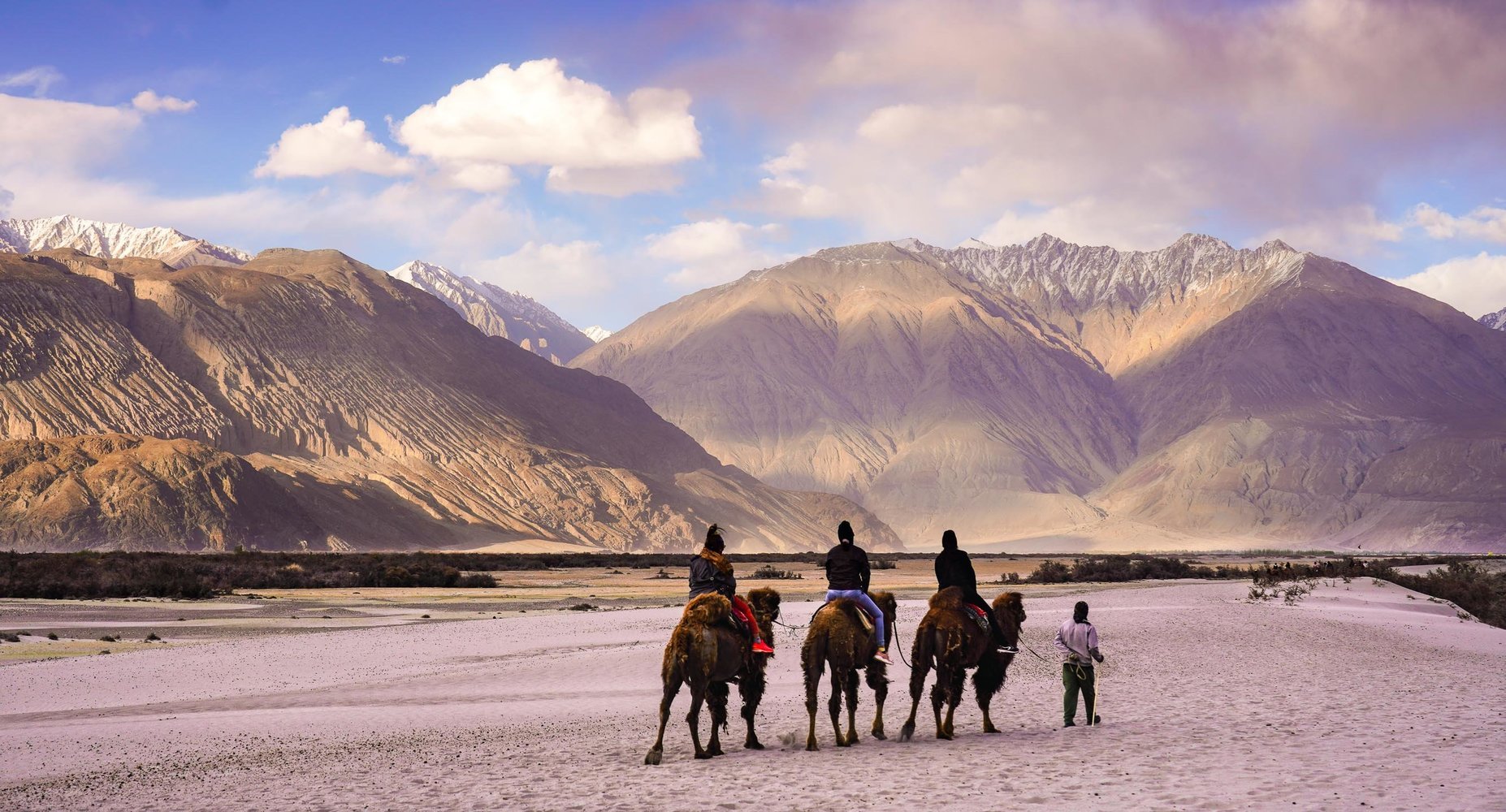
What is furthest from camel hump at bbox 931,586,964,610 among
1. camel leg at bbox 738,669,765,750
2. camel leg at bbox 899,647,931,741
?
Answer: camel leg at bbox 738,669,765,750

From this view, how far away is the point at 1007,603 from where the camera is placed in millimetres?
14367

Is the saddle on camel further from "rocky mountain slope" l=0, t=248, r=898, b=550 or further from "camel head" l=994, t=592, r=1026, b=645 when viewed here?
"rocky mountain slope" l=0, t=248, r=898, b=550

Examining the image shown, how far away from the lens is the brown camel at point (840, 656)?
501 inches

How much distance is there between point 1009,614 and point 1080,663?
2.84 ft

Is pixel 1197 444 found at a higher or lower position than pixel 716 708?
Answer: higher

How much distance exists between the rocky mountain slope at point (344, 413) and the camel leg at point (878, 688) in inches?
3020

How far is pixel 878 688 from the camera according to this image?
13.2 m

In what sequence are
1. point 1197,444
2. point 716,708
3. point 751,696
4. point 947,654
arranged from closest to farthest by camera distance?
point 716,708
point 751,696
point 947,654
point 1197,444

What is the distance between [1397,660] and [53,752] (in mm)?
17608

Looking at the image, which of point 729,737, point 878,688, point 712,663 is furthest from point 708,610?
point 729,737

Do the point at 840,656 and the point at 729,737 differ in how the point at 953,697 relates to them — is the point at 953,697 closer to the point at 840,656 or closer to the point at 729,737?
the point at 840,656

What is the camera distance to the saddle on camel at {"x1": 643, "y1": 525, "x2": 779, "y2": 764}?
40.0 feet

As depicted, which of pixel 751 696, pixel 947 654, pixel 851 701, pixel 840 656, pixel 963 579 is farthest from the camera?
pixel 963 579

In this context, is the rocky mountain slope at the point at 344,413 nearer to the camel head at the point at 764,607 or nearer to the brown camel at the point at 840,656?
the camel head at the point at 764,607
